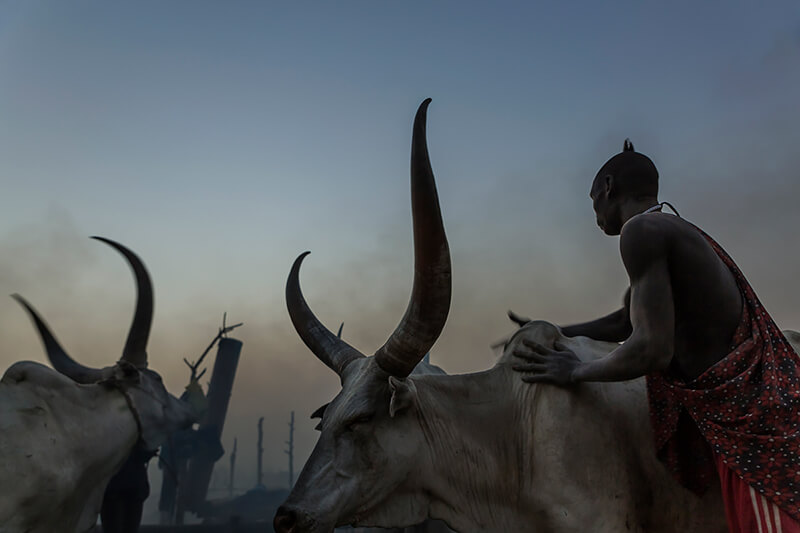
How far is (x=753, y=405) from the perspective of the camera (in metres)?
2.17

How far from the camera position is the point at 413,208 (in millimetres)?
2740

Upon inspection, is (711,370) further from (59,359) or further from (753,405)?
(59,359)

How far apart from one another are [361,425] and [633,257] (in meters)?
1.42

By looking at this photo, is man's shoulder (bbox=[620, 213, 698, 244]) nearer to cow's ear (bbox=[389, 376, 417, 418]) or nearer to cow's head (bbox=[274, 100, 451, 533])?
cow's head (bbox=[274, 100, 451, 533])

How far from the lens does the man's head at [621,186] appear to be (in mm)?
2773

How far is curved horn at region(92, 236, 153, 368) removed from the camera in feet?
19.1

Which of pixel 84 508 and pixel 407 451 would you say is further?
pixel 84 508

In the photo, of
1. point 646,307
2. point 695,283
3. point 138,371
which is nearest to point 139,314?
point 138,371

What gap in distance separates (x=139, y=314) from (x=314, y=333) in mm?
2877

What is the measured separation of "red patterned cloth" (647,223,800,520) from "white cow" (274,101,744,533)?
0.33 m

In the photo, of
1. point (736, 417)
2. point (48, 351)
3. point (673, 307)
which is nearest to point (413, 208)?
point (673, 307)

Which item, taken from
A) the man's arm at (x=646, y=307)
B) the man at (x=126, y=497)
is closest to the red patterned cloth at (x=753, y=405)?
the man's arm at (x=646, y=307)

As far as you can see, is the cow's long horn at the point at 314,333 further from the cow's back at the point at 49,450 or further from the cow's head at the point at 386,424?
the cow's back at the point at 49,450

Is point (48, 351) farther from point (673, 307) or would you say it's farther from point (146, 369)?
point (673, 307)
